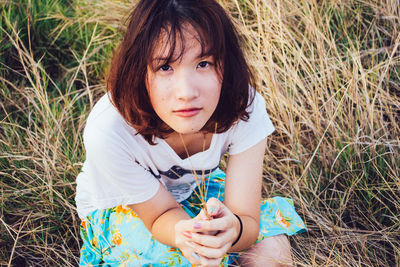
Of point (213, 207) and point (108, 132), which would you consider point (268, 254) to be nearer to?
point (213, 207)

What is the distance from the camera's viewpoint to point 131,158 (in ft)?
4.73

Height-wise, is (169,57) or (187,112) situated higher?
(169,57)

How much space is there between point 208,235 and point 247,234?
0.28 meters

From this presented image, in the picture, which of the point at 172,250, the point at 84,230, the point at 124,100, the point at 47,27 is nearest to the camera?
the point at 124,100

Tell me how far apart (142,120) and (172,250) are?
1.55 feet

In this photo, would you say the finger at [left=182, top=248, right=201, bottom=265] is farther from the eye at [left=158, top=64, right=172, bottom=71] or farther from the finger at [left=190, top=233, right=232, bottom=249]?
the eye at [left=158, top=64, right=172, bottom=71]

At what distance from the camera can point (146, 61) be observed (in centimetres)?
127

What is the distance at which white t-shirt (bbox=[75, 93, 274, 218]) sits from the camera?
1.37 metres

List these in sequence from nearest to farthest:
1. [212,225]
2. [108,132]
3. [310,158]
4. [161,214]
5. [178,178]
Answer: [212,225] → [108,132] → [161,214] → [178,178] → [310,158]

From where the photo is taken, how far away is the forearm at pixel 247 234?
1.45 meters

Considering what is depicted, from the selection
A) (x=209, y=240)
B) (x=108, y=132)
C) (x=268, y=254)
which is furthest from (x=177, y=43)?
(x=268, y=254)

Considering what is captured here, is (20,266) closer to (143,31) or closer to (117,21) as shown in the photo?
(143,31)

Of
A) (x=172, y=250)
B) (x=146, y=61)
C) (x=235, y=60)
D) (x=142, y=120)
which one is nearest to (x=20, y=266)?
(x=172, y=250)

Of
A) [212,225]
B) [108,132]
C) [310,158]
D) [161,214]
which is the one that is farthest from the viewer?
[310,158]
